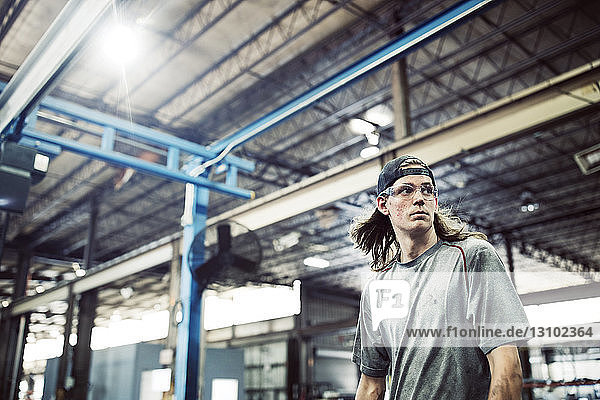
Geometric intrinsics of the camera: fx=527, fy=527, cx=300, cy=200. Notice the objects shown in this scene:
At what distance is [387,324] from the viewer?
1724mm

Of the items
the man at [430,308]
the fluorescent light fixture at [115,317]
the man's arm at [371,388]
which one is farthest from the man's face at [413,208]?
the fluorescent light fixture at [115,317]

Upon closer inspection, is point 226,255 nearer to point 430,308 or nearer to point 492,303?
point 430,308

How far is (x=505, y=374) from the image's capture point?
4.32 feet

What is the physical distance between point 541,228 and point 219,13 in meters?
12.0

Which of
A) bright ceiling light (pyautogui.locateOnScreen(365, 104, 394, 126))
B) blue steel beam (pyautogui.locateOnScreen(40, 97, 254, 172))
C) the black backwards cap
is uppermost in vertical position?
bright ceiling light (pyautogui.locateOnScreen(365, 104, 394, 126))

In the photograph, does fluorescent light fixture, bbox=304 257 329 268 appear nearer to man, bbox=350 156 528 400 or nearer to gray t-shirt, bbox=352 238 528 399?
man, bbox=350 156 528 400

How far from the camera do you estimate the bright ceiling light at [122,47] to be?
7.14 m

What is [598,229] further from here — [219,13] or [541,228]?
[219,13]

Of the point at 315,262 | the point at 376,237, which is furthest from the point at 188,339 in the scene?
the point at 315,262

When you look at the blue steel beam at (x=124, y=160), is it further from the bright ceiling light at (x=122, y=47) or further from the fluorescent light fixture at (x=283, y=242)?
the fluorescent light fixture at (x=283, y=242)

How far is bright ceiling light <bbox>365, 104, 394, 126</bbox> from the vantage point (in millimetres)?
9898

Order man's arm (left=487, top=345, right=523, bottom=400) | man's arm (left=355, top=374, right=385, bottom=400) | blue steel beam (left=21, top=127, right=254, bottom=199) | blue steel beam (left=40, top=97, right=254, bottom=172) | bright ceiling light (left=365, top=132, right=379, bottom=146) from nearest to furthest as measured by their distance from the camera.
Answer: man's arm (left=487, top=345, right=523, bottom=400) < man's arm (left=355, top=374, right=385, bottom=400) < blue steel beam (left=21, top=127, right=254, bottom=199) < blue steel beam (left=40, top=97, right=254, bottom=172) < bright ceiling light (left=365, top=132, right=379, bottom=146)

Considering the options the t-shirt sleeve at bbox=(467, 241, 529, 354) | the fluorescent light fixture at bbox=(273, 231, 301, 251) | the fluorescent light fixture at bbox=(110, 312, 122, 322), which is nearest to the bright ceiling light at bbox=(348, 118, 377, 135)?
the fluorescent light fixture at bbox=(273, 231, 301, 251)

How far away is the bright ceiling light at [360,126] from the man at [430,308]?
8.57m
